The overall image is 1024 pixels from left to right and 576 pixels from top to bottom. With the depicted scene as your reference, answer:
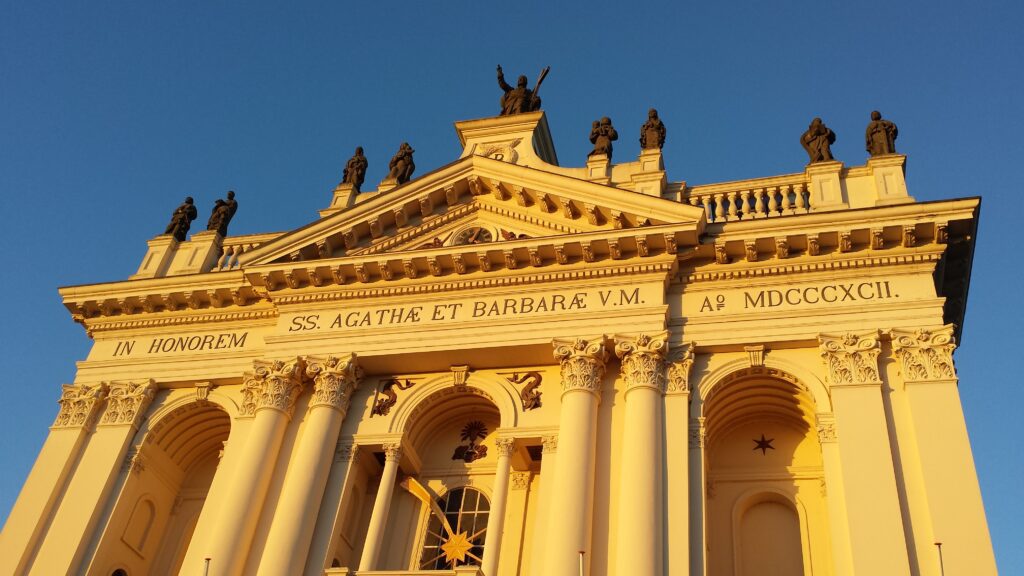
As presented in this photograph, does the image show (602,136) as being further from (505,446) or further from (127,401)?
(127,401)

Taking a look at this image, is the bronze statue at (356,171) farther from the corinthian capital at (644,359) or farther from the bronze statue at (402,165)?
the corinthian capital at (644,359)

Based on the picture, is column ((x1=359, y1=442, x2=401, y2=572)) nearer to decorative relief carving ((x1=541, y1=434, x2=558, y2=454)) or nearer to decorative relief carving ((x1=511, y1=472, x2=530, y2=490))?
decorative relief carving ((x1=511, y1=472, x2=530, y2=490))

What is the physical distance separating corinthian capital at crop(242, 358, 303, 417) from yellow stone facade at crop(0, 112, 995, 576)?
61mm

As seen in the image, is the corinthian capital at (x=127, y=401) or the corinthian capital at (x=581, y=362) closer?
the corinthian capital at (x=581, y=362)

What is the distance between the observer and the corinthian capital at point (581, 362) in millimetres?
17031

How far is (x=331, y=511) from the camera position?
57.0ft

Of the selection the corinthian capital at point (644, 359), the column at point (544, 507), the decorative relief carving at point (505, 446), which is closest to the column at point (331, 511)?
the decorative relief carving at point (505, 446)

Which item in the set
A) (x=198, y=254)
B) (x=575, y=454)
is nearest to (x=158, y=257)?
(x=198, y=254)

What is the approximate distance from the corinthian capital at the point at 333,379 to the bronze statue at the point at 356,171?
5.28 metres

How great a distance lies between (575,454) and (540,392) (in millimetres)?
2175

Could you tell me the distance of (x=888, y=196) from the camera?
17969 millimetres

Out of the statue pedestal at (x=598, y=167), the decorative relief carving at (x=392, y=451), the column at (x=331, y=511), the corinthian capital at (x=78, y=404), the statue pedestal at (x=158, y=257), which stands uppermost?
the statue pedestal at (x=598, y=167)

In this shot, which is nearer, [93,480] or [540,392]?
[540,392]

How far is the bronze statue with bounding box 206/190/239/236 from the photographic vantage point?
76.2 ft
